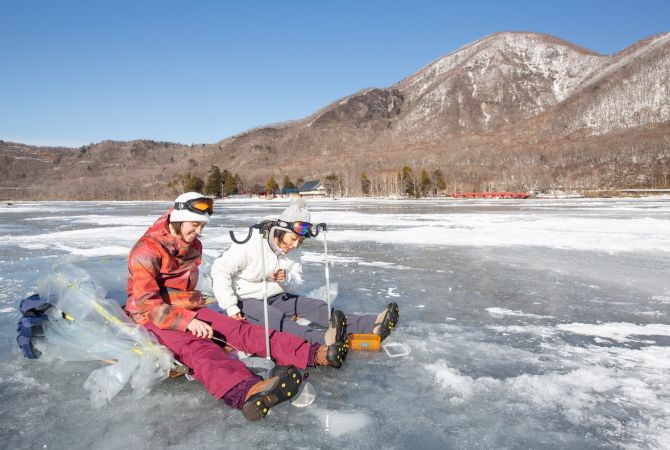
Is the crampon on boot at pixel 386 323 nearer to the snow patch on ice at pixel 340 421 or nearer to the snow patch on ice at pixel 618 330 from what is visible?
the snow patch on ice at pixel 340 421

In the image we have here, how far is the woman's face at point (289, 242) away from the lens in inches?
161

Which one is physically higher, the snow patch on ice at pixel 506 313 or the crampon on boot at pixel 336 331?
the crampon on boot at pixel 336 331

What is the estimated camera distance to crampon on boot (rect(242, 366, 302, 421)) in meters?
2.59

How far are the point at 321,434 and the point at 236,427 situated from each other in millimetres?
530

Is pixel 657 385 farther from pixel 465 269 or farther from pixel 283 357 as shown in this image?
pixel 465 269

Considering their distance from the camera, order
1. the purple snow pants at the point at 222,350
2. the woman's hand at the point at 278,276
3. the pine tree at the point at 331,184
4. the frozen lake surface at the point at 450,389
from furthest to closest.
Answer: the pine tree at the point at 331,184 → the woman's hand at the point at 278,276 → the purple snow pants at the point at 222,350 → the frozen lake surface at the point at 450,389

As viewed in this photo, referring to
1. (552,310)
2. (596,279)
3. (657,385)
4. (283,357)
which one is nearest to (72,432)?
(283,357)

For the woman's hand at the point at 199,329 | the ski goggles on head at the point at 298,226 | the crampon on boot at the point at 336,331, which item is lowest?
the crampon on boot at the point at 336,331

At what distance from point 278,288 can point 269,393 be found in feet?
5.59

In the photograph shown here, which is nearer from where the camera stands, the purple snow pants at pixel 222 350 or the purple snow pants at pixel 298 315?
the purple snow pants at pixel 222 350

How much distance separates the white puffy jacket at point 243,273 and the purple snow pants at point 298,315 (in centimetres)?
11

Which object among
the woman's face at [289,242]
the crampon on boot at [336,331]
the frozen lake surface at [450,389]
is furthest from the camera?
the woman's face at [289,242]

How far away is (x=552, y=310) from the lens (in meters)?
5.20

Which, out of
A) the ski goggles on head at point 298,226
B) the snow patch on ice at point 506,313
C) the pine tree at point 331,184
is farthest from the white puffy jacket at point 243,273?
the pine tree at point 331,184
